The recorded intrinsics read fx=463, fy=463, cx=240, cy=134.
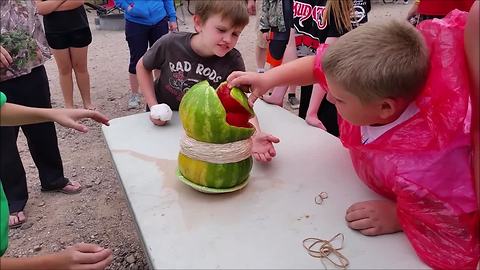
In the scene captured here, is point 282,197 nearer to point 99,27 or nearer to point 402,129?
point 402,129

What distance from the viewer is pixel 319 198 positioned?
1.27 metres

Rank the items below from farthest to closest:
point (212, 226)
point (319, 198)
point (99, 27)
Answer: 1. point (99, 27)
2. point (319, 198)
3. point (212, 226)

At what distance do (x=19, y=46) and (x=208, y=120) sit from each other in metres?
1.26

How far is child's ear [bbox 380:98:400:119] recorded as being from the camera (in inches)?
40.3

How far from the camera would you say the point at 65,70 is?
330 cm

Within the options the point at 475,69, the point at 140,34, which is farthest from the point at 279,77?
the point at 140,34

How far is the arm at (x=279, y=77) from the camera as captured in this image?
4.45 ft

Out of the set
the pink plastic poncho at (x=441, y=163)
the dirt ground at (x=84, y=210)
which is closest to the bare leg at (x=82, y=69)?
the dirt ground at (x=84, y=210)

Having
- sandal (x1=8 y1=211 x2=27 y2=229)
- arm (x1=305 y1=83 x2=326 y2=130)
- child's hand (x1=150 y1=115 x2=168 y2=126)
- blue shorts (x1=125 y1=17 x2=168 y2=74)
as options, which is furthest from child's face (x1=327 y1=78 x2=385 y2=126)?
blue shorts (x1=125 y1=17 x2=168 y2=74)

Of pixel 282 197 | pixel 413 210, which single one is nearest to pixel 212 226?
pixel 282 197

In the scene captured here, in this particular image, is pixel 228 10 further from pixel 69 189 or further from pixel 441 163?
pixel 69 189

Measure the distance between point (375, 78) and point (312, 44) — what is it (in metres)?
1.44

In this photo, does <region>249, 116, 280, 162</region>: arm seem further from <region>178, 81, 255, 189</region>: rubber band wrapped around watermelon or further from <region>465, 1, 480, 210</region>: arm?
<region>465, 1, 480, 210</region>: arm

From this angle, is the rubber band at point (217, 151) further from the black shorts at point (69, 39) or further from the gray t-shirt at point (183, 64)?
the black shorts at point (69, 39)
